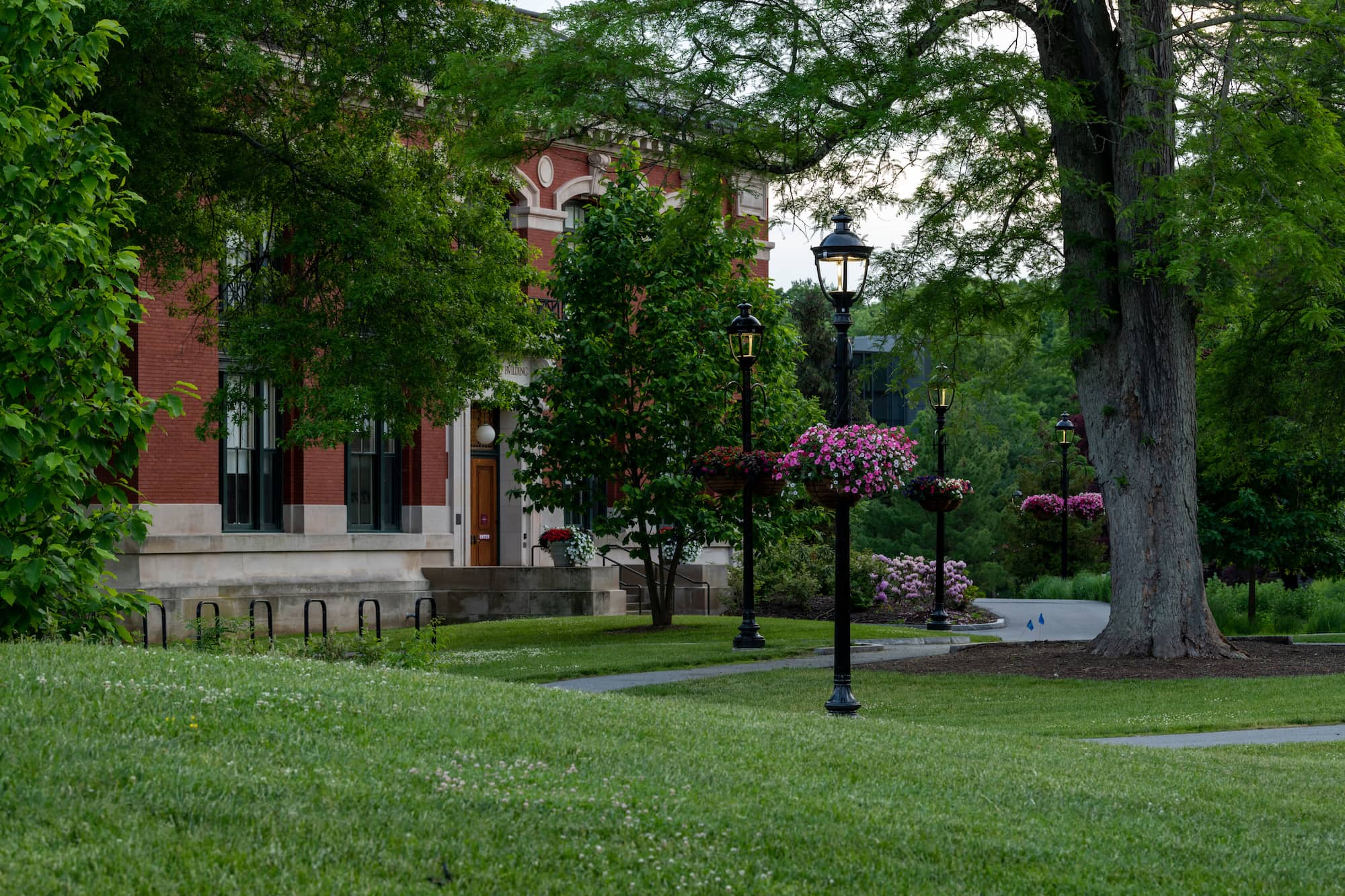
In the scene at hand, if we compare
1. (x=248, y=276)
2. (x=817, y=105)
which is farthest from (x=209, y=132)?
(x=817, y=105)

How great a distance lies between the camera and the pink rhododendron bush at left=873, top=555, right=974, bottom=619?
3319cm

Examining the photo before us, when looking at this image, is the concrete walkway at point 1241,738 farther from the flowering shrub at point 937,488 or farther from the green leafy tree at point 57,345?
the flowering shrub at point 937,488

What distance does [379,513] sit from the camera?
32938mm

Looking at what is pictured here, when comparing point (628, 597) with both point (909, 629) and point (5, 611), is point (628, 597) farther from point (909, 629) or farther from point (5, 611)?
point (5, 611)

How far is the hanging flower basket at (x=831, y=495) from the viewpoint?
46.4ft

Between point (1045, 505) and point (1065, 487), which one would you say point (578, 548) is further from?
point (1065, 487)

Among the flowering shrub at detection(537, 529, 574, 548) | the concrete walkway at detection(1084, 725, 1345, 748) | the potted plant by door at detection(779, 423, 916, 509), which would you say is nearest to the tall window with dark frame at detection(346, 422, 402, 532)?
the flowering shrub at detection(537, 529, 574, 548)

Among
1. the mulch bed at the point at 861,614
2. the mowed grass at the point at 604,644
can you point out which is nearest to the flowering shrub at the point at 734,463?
the mowed grass at the point at 604,644

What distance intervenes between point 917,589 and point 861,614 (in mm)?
1448

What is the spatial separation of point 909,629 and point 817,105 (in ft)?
44.3

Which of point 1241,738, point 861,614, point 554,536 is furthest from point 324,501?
point 1241,738

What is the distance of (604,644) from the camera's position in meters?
24.3

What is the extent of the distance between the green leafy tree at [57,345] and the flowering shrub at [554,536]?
2132 centimetres

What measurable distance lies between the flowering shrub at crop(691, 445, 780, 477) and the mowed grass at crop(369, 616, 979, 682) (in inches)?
109
